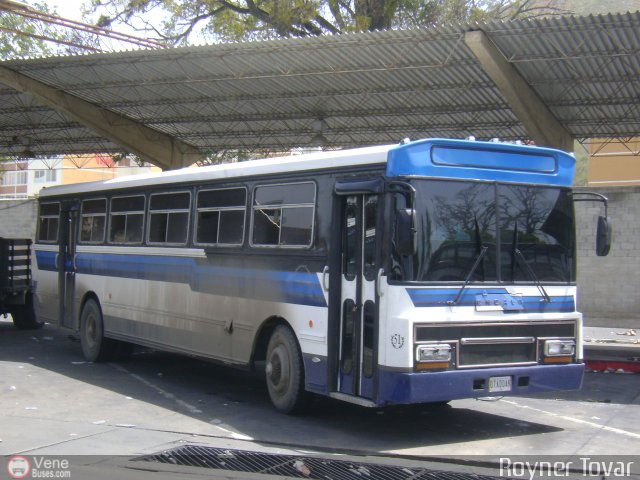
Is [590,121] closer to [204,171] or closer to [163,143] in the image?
[204,171]

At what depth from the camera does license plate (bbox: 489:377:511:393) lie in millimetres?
8773

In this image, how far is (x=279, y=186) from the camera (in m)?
10.5

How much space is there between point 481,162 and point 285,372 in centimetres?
344

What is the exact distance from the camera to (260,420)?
10102 millimetres

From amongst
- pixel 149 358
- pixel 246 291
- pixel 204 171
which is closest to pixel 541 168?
pixel 246 291

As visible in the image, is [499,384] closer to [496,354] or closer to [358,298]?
[496,354]

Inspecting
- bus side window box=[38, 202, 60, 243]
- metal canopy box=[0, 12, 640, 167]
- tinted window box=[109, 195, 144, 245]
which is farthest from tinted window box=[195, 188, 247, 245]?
bus side window box=[38, 202, 60, 243]

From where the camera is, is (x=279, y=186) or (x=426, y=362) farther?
(x=279, y=186)

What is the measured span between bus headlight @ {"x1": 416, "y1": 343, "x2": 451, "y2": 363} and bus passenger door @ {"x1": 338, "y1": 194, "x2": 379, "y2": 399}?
0.54m

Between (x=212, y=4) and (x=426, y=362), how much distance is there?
82.0 ft

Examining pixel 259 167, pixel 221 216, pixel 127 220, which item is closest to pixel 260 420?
pixel 221 216

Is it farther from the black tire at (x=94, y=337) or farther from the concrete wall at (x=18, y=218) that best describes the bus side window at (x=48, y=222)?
the concrete wall at (x=18, y=218)

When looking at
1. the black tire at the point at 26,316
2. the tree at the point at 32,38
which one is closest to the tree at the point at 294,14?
the tree at the point at 32,38

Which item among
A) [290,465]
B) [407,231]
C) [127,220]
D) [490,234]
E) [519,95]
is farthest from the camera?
[519,95]
